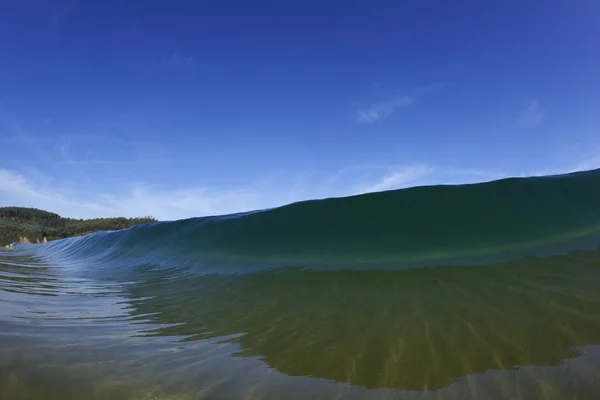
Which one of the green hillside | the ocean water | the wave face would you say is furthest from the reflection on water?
the green hillside

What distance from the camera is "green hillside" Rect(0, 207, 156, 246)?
39.6 metres

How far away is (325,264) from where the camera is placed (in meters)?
5.68

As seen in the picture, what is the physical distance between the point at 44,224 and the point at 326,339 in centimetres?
6867

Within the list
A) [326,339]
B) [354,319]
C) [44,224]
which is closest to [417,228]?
[354,319]

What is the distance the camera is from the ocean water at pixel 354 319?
180 cm

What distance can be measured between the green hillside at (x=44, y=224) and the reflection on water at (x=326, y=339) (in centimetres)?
3923

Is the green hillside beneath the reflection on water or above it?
above

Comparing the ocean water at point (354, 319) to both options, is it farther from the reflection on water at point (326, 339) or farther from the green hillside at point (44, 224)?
the green hillside at point (44, 224)

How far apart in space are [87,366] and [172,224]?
10.3 m

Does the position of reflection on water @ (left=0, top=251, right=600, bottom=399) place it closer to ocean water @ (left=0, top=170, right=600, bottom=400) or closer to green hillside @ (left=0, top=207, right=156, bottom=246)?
ocean water @ (left=0, top=170, right=600, bottom=400)

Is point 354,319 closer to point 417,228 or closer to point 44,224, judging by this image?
point 417,228

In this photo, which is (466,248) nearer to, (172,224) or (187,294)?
(187,294)

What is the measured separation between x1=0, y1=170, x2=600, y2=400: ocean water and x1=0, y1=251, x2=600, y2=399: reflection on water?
1 cm

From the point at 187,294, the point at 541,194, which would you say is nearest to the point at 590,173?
the point at 541,194
